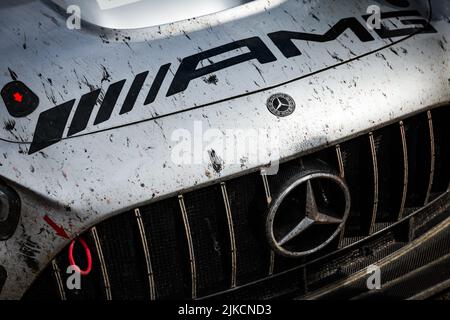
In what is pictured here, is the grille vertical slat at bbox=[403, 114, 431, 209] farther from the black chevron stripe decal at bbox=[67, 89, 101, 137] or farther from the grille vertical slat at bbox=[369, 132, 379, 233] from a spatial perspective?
the black chevron stripe decal at bbox=[67, 89, 101, 137]

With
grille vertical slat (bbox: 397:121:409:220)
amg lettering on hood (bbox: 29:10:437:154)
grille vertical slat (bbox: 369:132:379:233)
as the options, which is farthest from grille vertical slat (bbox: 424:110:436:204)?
amg lettering on hood (bbox: 29:10:437:154)

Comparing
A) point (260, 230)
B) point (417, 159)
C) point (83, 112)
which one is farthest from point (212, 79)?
point (417, 159)

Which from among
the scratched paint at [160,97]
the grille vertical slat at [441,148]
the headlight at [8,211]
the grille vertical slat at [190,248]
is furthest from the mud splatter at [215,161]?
the grille vertical slat at [441,148]

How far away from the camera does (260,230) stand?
2.04 m

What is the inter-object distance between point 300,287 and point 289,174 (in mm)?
540

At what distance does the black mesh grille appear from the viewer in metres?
1.96

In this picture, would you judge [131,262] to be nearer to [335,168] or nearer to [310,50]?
Result: [335,168]

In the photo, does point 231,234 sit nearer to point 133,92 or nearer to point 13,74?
point 133,92

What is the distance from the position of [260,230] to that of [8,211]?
33.2 inches

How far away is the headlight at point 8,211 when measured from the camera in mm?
1826

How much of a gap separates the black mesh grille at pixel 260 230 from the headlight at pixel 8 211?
18cm

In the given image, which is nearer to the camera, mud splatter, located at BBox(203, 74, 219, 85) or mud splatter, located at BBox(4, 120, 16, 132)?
mud splatter, located at BBox(4, 120, 16, 132)

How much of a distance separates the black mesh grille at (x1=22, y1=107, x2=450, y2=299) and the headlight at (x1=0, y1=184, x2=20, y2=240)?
184 millimetres

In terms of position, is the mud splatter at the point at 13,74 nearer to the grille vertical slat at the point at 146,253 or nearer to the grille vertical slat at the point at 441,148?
the grille vertical slat at the point at 146,253
